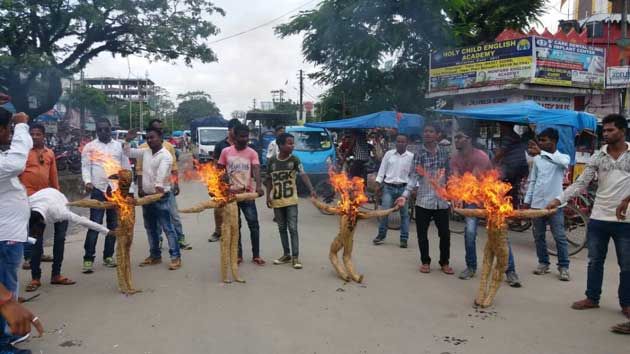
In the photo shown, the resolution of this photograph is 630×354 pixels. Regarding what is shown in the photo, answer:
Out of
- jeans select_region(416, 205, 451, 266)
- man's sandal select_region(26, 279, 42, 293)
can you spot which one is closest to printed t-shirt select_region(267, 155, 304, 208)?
jeans select_region(416, 205, 451, 266)

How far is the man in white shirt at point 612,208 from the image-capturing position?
4133 millimetres

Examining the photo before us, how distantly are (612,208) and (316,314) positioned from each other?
297cm

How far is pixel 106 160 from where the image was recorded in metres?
5.60

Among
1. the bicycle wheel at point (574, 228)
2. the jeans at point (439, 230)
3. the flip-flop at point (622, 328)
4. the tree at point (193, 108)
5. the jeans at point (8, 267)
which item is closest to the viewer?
the jeans at point (8, 267)

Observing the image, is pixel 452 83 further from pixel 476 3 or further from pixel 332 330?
pixel 332 330

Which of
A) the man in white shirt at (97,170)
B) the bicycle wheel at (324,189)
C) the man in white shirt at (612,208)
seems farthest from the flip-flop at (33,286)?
the bicycle wheel at (324,189)

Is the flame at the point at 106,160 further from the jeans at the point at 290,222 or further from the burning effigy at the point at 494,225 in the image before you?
the burning effigy at the point at 494,225

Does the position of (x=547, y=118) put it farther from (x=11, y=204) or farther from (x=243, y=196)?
(x=11, y=204)

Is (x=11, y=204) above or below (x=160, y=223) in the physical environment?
above

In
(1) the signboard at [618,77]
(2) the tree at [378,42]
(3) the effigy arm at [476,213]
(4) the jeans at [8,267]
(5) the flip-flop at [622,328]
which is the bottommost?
(5) the flip-flop at [622,328]

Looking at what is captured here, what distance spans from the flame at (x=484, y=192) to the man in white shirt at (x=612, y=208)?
2.63 ft

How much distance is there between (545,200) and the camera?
5.75 metres

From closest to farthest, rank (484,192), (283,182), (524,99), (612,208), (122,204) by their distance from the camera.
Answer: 1. (612,208)
2. (484,192)
3. (122,204)
4. (283,182)
5. (524,99)

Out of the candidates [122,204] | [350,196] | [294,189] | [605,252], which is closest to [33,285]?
[122,204]
